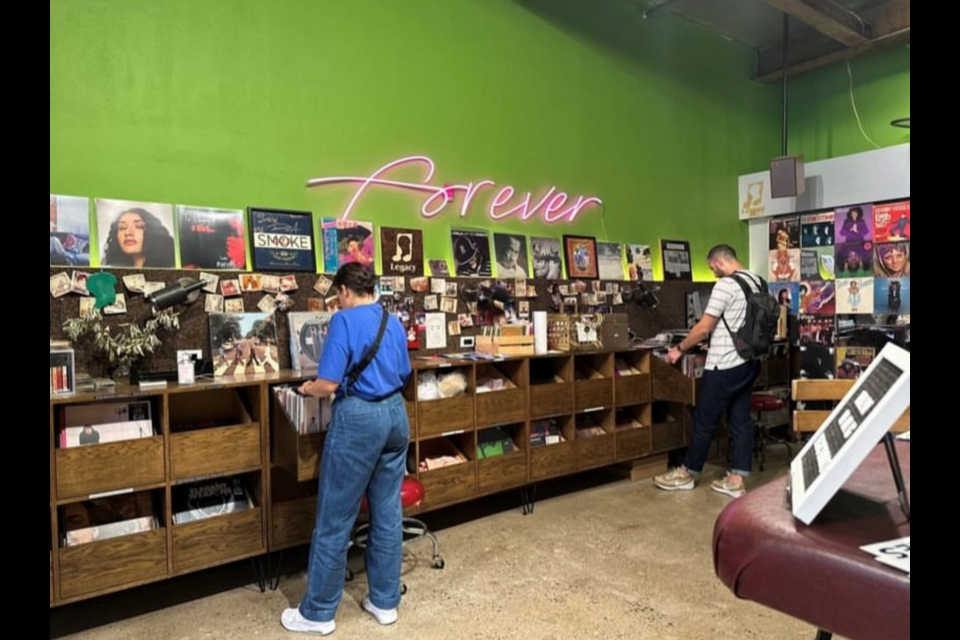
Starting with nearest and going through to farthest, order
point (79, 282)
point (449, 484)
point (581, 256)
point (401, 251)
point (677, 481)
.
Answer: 1. point (79, 282)
2. point (449, 484)
3. point (401, 251)
4. point (677, 481)
5. point (581, 256)

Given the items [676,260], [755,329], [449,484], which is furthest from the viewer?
[676,260]

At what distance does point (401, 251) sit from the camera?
429 centimetres

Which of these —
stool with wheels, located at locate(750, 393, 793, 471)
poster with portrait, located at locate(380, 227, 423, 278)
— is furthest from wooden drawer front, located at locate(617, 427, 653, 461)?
poster with portrait, located at locate(380, 227, 423, 278)

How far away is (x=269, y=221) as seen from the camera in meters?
3.75

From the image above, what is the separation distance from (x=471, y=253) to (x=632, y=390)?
1.62m

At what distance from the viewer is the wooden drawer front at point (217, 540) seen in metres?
2.94

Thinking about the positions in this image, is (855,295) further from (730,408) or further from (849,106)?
Result: (730,408)

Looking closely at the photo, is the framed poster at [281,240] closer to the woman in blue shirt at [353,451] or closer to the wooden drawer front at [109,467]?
the woman in blue shirt at [353,451]

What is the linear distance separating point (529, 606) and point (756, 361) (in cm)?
261

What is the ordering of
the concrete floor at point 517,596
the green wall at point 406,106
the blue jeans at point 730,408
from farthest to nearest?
1. the blue jeans at point 730,408
2. the green wall at point 406,106
3. the concrete floor at point 517,596

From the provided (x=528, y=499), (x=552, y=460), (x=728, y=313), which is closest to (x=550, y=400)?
(x=552, y=460)

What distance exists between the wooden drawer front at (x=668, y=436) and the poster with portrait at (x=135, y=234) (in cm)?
370

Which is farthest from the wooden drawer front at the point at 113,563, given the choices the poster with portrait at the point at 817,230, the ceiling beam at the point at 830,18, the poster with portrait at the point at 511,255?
the poster with portrait at the point at 817,230
